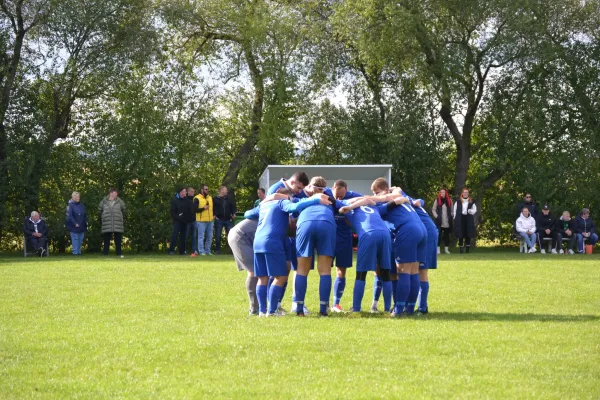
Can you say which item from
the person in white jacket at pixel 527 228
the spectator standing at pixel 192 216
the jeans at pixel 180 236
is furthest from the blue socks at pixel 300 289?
the person in white jacket at pixel 527 228

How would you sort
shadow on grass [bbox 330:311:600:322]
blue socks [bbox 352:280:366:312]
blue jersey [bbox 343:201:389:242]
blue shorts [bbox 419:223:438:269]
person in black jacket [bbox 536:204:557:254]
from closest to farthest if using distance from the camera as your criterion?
1. shadow on grass [bbox 330:311:600:322]
2. blue jersey [bbox 343:201:389:242]
3. blue socks [bbox 352:280:366:312]
4. blue shorts [bbox 419:223:438:269]
5. person in black jacket [bbox 536:204:557:254]

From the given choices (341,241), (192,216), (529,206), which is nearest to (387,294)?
(341,241)

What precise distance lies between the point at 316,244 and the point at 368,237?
2.18 ft

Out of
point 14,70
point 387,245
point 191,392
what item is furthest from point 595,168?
point 191,392

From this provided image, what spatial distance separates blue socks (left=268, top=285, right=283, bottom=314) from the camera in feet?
38.3

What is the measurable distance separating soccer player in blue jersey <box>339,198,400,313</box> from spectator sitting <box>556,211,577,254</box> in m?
18.4

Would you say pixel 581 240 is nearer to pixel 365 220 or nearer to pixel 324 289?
pixel 365 220

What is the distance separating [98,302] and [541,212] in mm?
19360

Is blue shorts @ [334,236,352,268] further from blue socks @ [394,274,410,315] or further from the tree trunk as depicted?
the tree trunk

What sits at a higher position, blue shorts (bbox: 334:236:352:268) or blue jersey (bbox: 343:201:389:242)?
blue jersey (bbox: 343:201:389:242)

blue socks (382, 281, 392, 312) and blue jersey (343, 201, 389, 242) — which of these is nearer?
blue jersey (343, 201, 389, 242)

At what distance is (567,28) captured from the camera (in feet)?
109

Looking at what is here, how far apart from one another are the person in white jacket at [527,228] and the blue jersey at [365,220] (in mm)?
17967

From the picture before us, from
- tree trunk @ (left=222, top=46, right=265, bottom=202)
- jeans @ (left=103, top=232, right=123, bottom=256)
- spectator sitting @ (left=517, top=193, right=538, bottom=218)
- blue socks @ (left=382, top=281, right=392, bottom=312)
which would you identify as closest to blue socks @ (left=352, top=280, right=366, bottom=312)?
blue socks @ (left=382, top=281, right=392, bottom=312)
